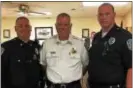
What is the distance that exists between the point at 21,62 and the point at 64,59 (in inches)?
17.8

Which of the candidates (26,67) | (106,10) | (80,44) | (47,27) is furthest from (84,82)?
(47,27)

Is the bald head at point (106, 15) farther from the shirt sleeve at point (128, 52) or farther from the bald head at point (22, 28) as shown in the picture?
the bald head at point (22, 28)

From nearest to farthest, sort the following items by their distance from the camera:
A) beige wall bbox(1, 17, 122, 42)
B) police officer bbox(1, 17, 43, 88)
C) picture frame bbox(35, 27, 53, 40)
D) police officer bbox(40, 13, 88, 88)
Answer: police officer bbox(40, 13, 88, 88), police officer bbox(1, 17, 43, 88), beige wall bbox(1, 17, 122, 42), picture frame bbox(35, 27, 53, 40)

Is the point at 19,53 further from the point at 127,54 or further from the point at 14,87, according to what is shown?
the point at 127,54

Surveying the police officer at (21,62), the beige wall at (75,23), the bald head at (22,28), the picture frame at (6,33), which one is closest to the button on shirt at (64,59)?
the police officer at (21,62)

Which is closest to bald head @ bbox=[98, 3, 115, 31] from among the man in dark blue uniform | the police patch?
the man in dark blue uniform

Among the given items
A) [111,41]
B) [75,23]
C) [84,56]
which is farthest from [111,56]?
[75,23]

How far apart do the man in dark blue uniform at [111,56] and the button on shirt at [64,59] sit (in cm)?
18

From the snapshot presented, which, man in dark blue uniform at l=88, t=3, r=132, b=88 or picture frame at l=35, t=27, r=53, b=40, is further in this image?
picture frame at l=35, t=27, r=53, b=40

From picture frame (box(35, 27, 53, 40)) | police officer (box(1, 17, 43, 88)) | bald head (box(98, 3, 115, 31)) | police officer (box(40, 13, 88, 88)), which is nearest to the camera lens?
bald head (box(98, 3, 115, 31))

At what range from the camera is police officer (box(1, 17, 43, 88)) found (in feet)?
8.57

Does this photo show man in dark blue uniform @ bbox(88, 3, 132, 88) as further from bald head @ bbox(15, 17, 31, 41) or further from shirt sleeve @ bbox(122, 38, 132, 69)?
bald head @ bbox(15, 17, 31, 41)

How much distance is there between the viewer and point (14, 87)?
2.62 metres

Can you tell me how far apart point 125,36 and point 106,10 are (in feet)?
0.97
